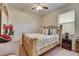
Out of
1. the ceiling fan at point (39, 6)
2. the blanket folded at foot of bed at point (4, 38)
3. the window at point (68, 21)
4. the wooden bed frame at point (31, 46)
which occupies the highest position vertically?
the ceiling fan at point (39, 6)

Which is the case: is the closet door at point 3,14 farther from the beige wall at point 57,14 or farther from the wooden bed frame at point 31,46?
the beige wall at point 57,14

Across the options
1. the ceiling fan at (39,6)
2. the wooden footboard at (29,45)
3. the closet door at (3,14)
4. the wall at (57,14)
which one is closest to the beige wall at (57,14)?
the wall at (57,14)

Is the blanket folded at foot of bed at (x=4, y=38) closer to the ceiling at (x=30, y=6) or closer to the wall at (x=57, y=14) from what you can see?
the ceiling at (x=30, y=6)

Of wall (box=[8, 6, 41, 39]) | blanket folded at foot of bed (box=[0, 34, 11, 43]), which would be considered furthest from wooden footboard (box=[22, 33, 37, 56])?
blanket folded at foot of bed (box=[0, 34, 11, 43])

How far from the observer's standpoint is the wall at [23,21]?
2.06 metres

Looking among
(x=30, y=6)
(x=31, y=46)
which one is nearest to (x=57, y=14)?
(x=30, y=6)

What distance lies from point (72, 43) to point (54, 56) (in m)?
0.35

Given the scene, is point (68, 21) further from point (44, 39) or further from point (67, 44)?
point (44, 39)

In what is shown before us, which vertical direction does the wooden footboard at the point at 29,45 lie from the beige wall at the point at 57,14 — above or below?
below

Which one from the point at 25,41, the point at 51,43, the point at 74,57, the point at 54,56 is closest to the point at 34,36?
the point at 25,41

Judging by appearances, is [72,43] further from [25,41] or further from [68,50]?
[25,41]

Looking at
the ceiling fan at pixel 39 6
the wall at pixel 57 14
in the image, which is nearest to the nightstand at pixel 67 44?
the wall at pixel 57 14

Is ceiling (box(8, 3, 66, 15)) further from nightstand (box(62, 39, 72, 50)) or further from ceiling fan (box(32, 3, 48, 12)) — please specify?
nightstand (box(62, 39, 72, 50))

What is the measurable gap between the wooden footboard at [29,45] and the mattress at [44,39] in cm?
6
